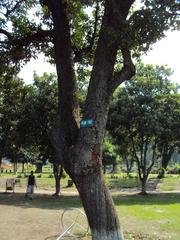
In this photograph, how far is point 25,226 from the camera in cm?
1450

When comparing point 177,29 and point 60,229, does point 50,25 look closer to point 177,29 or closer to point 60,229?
point 177,29

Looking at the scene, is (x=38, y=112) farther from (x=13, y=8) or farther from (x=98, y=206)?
(x=98, y=206)

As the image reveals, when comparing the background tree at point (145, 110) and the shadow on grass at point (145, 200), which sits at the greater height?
the background tree at point (145, 110)

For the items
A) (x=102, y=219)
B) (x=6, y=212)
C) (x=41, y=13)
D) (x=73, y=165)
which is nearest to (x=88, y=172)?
(x=73, y=165)

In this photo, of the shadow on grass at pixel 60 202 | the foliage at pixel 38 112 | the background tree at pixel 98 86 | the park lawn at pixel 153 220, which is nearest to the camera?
the background tree at pixel 98 86

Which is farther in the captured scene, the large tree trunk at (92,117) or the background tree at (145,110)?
the background tree at (145,110)

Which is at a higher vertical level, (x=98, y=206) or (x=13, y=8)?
(x=13, y=8)

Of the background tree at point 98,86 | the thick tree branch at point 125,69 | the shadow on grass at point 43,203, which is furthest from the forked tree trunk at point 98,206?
the shadow on grass at point 43,203

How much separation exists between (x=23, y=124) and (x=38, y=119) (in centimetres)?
105

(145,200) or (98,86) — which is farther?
(145,200)

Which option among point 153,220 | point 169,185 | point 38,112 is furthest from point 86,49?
point 169,185

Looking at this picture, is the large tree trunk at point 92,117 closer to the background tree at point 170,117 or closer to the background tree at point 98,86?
the background tree at point 98,86

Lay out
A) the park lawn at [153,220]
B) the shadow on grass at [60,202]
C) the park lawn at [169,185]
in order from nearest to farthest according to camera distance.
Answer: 1. the park lawn at [153,220]
2. the shadow on grass at [60,202]
3. the park lawn at [169,185]

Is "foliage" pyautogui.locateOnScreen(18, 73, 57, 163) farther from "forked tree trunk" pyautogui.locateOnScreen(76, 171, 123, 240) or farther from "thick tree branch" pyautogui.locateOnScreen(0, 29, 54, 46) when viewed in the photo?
"forked tree trunk" pyautogui.locateOnScreen(76, 171, 123, 240)
